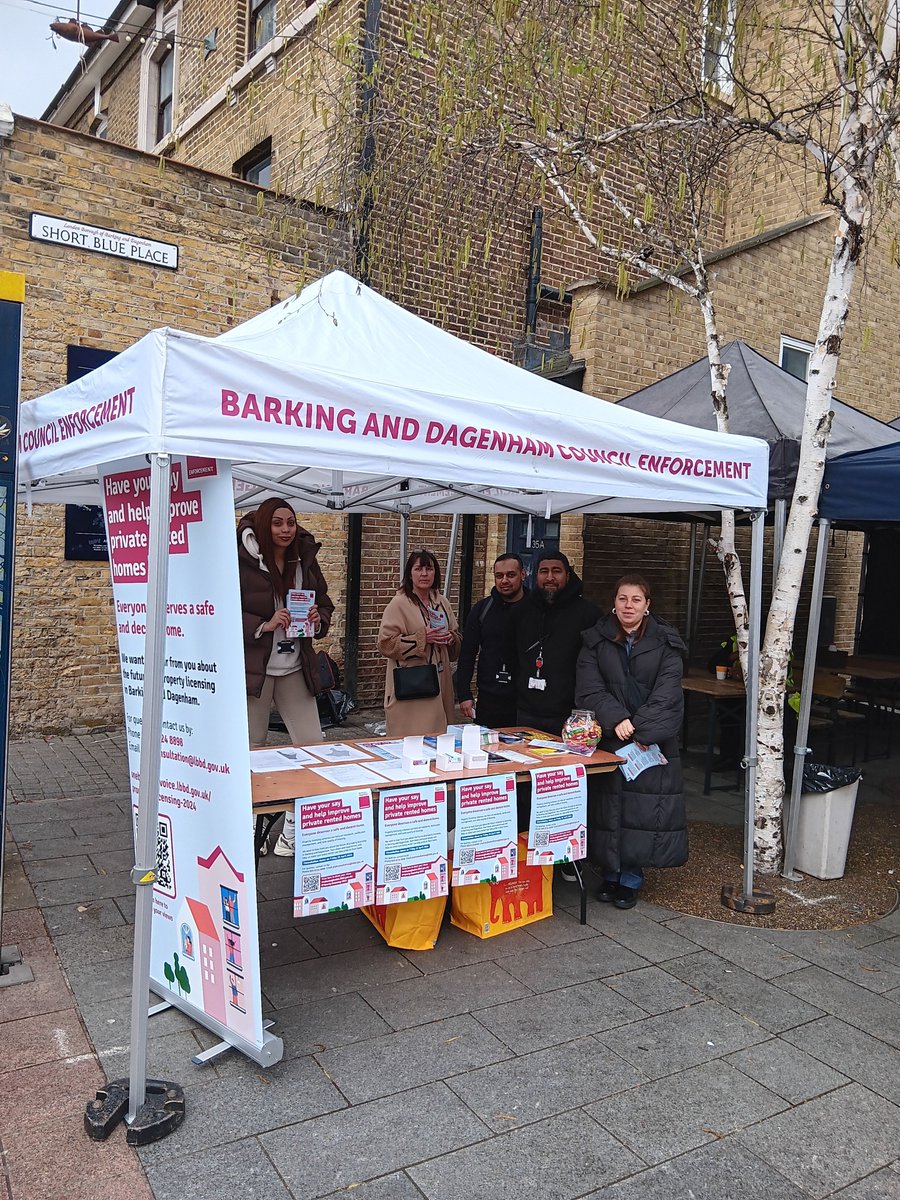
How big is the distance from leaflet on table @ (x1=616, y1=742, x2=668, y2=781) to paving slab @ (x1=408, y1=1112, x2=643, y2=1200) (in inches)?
74.4

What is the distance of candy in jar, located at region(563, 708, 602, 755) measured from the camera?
4.58m

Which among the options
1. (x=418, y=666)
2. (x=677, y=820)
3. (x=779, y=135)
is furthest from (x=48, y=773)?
(x=779, y=135)

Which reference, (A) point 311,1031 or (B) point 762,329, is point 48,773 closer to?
(A) point 311,1031

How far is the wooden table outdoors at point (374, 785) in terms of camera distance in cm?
348

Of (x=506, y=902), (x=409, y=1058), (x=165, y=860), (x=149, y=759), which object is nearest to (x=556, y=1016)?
(x=409, y=1058)

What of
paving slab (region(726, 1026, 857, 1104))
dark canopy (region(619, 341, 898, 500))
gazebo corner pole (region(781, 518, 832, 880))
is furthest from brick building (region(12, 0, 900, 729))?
paving slab (region(726, 1026, 857, 1104))

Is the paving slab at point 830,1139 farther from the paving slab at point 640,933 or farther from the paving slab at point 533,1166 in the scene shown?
the paving slab at point 640,933

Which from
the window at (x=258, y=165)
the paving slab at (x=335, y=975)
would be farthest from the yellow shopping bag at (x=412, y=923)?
the window at (x=258, y=165)

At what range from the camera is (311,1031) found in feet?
11.1

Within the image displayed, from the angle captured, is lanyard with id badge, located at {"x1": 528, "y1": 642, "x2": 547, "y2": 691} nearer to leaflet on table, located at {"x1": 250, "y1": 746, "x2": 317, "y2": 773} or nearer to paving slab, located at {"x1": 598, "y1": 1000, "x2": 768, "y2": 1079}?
leaflet on table, located at {"x1": 250, "y1": 746, "x2": 317, "y2": 773}

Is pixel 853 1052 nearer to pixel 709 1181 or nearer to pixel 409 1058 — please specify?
pixel 709 1181

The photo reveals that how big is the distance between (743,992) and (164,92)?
569 inches

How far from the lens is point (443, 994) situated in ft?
12.2

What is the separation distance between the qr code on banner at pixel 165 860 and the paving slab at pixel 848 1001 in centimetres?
269
